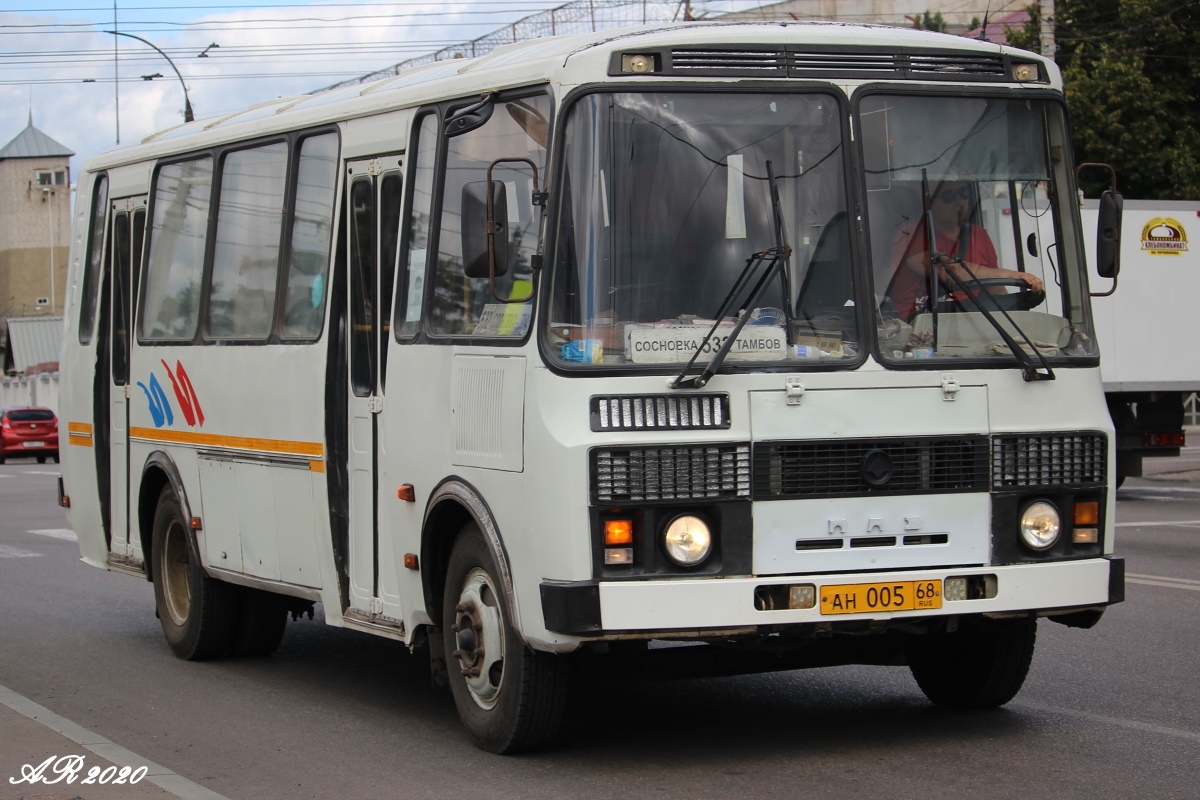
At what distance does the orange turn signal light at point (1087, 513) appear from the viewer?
289 inches

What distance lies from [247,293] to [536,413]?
371cm

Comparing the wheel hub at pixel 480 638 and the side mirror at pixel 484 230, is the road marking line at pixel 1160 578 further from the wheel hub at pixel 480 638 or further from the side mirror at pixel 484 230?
the side mirror at pixel 484 230

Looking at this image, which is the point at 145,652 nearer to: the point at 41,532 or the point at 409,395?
the point at 409,395

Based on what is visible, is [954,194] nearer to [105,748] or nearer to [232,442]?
[105,748]

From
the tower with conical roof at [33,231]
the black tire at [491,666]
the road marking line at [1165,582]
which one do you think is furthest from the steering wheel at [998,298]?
the tower with conical roof at [33,231]

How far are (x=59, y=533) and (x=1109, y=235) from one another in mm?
15164

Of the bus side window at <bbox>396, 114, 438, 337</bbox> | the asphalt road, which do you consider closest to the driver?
the asphalt road

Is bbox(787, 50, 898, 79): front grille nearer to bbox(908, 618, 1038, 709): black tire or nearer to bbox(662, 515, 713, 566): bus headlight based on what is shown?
bbox(662, 515, 713, 566): bus headlight

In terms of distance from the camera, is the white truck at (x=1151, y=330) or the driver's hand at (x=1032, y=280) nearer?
the driver's hand at (x=1032, y=280)

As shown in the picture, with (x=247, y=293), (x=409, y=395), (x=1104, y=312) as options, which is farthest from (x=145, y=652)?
(x=1104, y=312)

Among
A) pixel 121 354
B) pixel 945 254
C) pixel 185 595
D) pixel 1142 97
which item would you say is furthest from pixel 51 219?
pixel 945 254

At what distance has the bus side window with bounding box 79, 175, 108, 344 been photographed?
12250mm

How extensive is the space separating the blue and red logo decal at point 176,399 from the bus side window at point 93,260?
3.60ft

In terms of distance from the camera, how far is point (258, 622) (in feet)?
35.6
